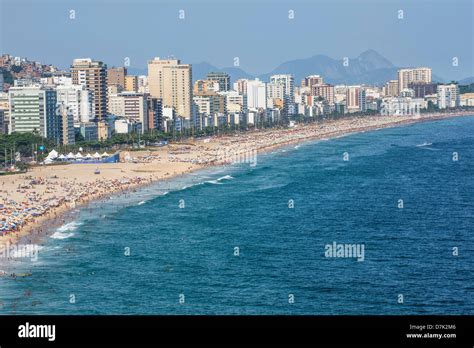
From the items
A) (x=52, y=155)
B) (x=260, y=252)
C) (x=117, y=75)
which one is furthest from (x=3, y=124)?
(x=260, y=252)

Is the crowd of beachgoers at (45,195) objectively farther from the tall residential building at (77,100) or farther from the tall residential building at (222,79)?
the tall residential building at (222,79)

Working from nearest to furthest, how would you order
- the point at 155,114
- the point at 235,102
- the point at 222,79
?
1. the point at 155,114
2. the point at 235,102
3. the point at 222,79

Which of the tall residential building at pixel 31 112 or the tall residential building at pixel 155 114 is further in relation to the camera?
the tall residential building at pixel 155 114

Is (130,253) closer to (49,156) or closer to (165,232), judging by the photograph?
(165,232)

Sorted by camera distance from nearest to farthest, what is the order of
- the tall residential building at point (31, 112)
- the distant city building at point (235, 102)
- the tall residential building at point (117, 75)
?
the tall residential building at point (31, 112) → the tall residential building at point (117, 75) → the distant city building at point (235, 102)

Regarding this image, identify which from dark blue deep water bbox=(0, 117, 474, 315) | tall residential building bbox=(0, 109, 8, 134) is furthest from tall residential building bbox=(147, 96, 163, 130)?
dark blue deep water bbox=(0, 117, 474, 315)

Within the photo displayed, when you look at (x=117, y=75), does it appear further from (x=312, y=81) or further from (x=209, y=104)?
(x=312, y=81)

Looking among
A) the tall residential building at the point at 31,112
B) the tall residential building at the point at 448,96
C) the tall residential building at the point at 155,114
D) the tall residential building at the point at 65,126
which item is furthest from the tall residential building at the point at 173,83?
the tall residential building at the point at 448,96
